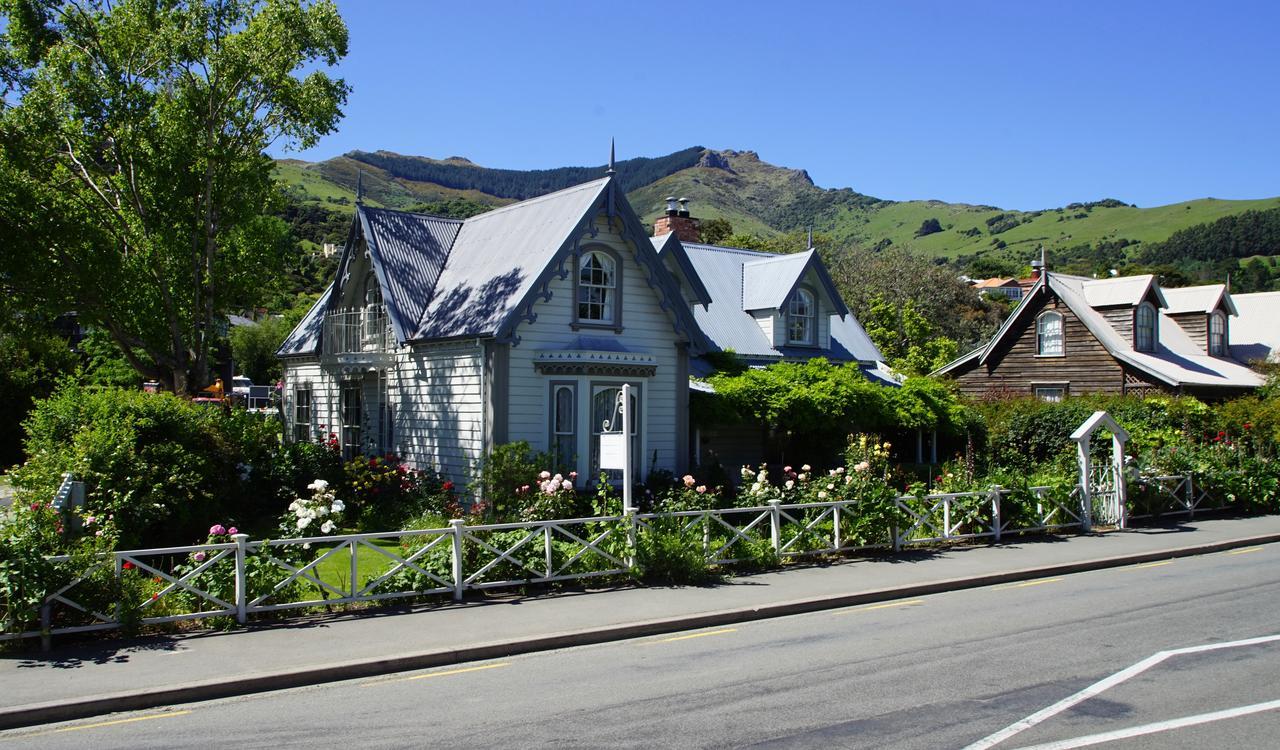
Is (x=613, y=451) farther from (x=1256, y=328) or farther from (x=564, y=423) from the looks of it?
(x=1256, y=328)

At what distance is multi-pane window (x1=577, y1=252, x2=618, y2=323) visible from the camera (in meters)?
21.2

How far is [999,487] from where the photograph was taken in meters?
19.0

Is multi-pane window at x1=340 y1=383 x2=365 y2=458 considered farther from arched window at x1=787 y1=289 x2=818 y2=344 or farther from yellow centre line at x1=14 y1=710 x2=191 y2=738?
yellow centre line at x1=14 y1=710 x2=191 y2=738

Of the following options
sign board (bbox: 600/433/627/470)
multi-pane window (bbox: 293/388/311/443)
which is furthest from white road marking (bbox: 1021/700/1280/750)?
multi-pane window (bbox: 293/388/311/443)

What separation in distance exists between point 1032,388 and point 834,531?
21342mm

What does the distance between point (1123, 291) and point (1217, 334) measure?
19.7 ft

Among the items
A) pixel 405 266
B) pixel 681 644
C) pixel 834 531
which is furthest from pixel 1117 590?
pixel 405 266

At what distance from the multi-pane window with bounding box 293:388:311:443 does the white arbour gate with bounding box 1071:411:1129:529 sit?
19319 millimetres

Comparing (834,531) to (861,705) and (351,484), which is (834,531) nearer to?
(861,705)

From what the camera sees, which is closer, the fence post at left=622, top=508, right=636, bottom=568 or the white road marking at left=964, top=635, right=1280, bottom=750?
the white road marking at left=964, top=635, right=1280, bottom=750

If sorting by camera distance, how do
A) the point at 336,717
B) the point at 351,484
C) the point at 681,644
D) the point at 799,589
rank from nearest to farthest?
the point at 336,717 → the point at 681,644 → the point at 799,589 → the point at 351,484

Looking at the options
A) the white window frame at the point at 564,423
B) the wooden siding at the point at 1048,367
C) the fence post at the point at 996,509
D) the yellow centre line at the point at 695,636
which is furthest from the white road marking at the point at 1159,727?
the wooden siding at the point at 1048,367

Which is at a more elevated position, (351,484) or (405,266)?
(405,266)

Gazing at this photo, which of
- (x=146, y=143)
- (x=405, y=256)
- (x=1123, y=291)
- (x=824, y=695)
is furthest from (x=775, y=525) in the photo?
(x=1123, y=291)
